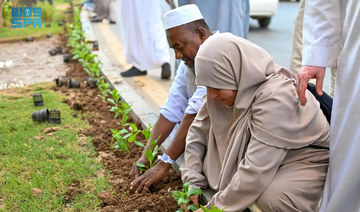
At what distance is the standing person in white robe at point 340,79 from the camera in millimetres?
2029

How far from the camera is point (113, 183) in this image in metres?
3.10

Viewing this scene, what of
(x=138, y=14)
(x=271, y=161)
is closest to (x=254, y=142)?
(x=271, y=161)

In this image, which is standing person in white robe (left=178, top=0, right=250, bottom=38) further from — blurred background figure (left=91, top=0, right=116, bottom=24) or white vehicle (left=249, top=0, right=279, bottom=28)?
blurred background figure (left=91, top=0, right=116, bottom=24)

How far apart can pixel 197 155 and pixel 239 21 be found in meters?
1.69

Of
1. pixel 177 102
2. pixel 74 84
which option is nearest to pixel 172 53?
pixel 74 84

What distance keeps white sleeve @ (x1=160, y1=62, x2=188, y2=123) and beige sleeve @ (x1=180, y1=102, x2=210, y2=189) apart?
357 mm

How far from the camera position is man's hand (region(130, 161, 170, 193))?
115 inches

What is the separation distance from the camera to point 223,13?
3996mm

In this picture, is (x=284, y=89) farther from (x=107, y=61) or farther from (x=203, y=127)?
(x=107, y=61)

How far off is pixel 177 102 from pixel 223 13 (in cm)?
118

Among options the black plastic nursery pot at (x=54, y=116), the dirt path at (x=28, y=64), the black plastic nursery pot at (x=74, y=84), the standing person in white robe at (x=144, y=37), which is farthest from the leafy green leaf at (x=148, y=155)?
the dirt path at (x=28, y=64)

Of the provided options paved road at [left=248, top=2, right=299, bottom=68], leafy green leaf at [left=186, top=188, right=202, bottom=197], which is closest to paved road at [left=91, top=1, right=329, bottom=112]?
paved road at [left=248, top=2, right=299, bottom=68]

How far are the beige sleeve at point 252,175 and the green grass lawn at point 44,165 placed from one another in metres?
0.95

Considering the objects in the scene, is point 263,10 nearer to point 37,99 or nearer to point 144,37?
point 144,37
